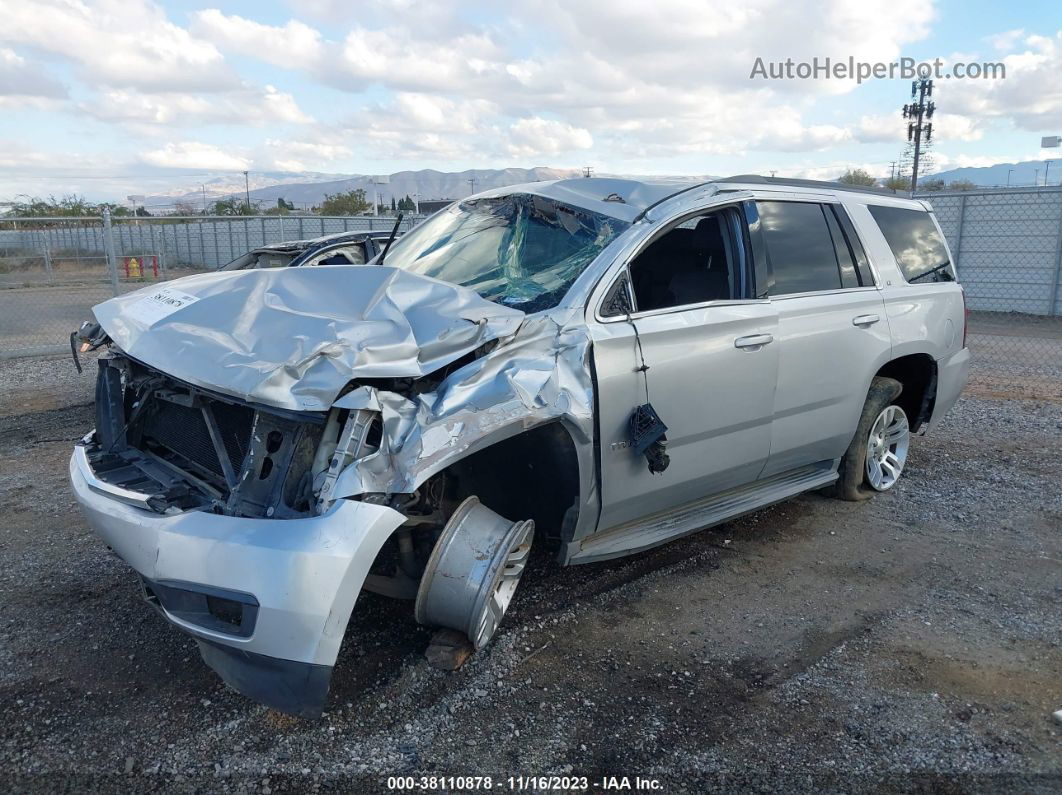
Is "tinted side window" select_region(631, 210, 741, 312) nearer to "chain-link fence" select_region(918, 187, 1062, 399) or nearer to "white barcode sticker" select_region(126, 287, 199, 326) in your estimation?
"white barcode sticker" select_region(126, 287, 199, 326)

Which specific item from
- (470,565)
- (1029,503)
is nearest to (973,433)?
(1029,503)

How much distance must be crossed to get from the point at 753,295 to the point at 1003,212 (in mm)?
14298

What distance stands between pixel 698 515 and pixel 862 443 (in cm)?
163

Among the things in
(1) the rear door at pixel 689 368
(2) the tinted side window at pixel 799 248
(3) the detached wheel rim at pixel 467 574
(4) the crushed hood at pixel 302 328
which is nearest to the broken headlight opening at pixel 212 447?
(4) the crushed hood at pixel 302 328

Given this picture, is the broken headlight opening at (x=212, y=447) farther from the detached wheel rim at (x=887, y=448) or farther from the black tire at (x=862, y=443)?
the detached wheel rim at (x=887, y=448)

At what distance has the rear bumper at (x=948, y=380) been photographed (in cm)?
540

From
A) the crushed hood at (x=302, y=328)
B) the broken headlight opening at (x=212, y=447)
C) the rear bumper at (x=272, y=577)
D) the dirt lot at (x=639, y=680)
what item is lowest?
the dirt lot at (x=639, y=680)

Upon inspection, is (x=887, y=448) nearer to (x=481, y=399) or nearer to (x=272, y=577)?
(x=481, y=399)

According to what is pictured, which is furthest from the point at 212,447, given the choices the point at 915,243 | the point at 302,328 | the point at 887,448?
the point at 915,243

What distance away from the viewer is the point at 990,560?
4449 millimetres

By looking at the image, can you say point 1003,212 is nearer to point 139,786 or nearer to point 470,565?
point 470,565

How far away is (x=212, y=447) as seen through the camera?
10.6 feet

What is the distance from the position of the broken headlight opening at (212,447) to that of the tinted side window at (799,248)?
260 cm

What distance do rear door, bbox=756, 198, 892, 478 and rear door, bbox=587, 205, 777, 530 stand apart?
0.16 metres
